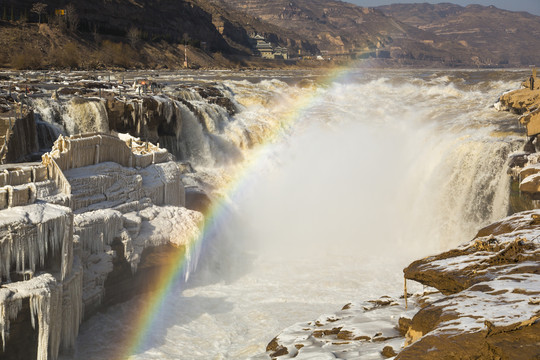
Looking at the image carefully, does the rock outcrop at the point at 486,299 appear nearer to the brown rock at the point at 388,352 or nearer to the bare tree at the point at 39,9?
the brown rock at the point at 388,352

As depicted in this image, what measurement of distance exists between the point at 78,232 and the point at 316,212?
14593mm

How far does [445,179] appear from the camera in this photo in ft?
79.5

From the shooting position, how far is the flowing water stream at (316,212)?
1516 cm

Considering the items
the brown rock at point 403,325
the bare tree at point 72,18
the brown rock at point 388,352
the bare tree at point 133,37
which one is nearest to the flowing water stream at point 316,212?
the brown rock at point 388,352

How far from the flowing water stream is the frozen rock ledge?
1.06 metres

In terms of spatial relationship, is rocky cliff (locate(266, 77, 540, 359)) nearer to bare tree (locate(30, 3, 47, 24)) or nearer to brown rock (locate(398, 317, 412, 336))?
brown rock (locate(398, 317, 412, 336))

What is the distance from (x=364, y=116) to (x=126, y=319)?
27.7 meters

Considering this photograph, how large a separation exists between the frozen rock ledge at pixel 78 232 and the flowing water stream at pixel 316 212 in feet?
3.48

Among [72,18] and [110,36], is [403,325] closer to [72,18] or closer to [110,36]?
[72,18]

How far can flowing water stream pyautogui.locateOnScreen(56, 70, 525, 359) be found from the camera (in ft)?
49.7

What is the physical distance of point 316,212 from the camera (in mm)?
27141

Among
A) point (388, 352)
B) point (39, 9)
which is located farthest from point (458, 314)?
point (39, 9)

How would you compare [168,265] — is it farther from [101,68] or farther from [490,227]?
[101,68]

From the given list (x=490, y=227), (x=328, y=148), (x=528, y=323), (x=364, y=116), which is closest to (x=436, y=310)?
(x=528, y=323)
